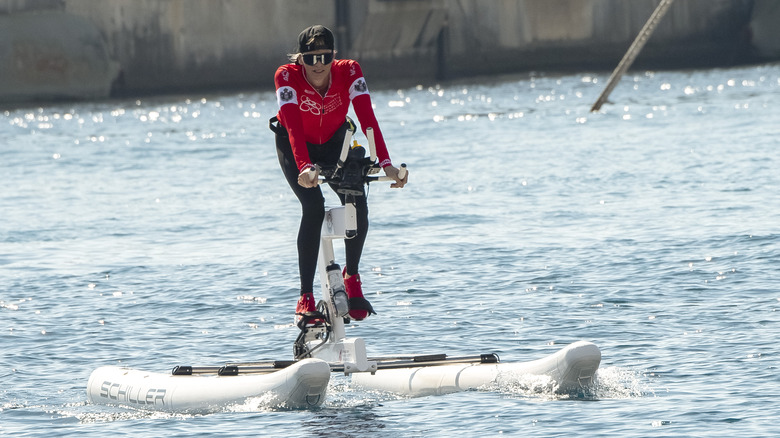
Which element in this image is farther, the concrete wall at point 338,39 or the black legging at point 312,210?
the concrete wall at point 338,39

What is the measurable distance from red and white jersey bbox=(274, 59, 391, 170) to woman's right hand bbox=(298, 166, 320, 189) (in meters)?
0.42

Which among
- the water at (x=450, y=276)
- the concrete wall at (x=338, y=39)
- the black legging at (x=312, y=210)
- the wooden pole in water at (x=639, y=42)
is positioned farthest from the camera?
the concrete wall at (x=338, y=39)

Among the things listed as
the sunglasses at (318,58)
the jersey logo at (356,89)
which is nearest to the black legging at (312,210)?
the jersey logo at (356,89)

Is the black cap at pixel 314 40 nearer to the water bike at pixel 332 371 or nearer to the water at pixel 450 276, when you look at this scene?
the water bike at pixel 332 371

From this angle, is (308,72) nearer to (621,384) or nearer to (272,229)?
(621,384)

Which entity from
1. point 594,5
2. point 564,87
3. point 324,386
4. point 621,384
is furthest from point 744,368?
point 594,5

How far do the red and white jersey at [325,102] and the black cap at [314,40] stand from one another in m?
0.17

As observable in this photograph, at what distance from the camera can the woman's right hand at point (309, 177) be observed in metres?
8.01

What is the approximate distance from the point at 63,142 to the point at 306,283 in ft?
85.2

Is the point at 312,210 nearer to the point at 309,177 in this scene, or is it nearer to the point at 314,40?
the point at 309,177

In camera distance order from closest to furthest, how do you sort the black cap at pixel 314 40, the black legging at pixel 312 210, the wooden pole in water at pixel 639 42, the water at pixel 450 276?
the water at pixel 450 276 → the black cap at pixel 314 40 → the black legging at pixel 312 210 → the wooden pole in water at pixel 639 42

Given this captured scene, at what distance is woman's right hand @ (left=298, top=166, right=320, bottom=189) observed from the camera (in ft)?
26.3

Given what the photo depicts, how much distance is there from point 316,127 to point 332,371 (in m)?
1.59

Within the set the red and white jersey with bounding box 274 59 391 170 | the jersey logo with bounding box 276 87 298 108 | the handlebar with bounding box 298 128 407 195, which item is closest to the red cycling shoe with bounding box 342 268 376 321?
the handlebar with bounding box 298 128 407 195
